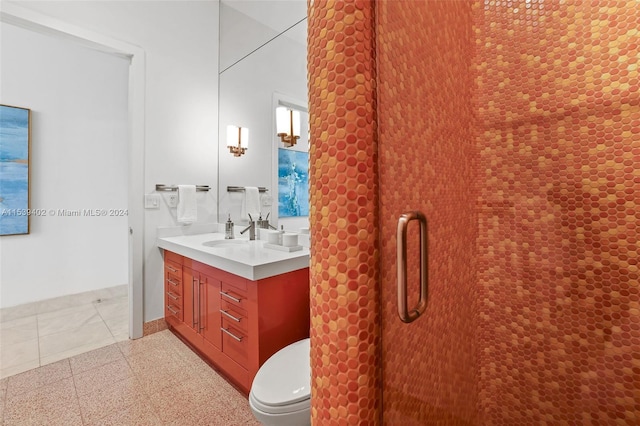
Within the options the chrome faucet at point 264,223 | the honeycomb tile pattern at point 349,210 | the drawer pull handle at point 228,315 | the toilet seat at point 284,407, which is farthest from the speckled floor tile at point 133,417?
the honeycomb tile pattern at point 349,210

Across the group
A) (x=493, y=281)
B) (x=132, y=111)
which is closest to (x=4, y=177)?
(x=132, y=111)

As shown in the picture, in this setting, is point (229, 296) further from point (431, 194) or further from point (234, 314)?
point (431, 194)

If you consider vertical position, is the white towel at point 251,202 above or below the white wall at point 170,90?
below

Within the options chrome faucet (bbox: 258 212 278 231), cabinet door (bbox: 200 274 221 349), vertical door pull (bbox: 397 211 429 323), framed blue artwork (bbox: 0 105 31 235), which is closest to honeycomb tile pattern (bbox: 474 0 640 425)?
vertical door pull (bbox: 397 211 429 323)

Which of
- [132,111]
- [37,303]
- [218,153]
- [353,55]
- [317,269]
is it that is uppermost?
[132,111]

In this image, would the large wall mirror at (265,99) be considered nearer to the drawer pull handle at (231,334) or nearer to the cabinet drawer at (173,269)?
the cabinet drawer at (173,269)

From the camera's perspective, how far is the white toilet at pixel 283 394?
3.25 feet

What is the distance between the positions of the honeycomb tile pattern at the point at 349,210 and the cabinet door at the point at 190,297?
71.1 inches

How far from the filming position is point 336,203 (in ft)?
1.47

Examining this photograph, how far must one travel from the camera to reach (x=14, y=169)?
2.63 m

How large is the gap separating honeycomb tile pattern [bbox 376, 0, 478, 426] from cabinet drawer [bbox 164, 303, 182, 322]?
210 centimetres

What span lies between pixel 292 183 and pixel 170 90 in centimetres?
146

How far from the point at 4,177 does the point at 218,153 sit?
198 cm

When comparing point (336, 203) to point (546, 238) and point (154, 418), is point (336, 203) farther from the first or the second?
point (154, 418)
